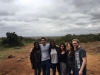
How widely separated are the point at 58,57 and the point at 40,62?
0.73m

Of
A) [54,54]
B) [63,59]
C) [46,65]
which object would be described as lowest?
[46,65]

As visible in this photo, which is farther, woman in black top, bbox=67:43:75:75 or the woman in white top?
the woman in white top

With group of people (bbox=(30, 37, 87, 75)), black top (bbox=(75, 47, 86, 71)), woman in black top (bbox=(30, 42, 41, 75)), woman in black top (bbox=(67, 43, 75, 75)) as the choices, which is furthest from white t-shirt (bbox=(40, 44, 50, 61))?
black top (bbox=(75, 47, 86, 71))

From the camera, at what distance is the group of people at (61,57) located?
14.6ft

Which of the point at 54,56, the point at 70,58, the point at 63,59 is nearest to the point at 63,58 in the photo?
the point at 63,59

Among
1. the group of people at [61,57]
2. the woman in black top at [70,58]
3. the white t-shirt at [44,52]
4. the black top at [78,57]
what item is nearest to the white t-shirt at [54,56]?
the group of people at [61,57]

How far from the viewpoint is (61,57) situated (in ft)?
17.7

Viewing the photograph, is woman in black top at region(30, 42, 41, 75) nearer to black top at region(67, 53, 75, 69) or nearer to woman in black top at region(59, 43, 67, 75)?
woman in black top at region(59, 43, 67, 75)

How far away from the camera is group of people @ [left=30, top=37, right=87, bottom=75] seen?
4.46 m

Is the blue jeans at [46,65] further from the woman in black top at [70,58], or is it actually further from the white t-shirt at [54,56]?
the woman in black top at [70,58]

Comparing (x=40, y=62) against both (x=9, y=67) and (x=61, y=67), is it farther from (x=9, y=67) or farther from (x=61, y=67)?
(x=9, y=67)

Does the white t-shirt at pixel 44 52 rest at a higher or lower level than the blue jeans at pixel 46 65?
higher

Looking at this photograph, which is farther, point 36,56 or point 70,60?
point 36,56

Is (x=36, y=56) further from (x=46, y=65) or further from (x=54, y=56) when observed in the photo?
(x=54, y=56)
